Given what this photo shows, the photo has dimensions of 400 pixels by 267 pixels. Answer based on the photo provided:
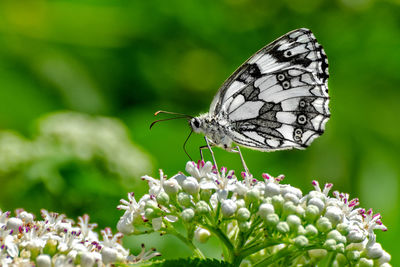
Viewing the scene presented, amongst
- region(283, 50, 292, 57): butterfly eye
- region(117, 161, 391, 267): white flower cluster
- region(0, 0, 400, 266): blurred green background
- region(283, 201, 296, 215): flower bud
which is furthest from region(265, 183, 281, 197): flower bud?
region(0, 0, 400, 266): blurred green background

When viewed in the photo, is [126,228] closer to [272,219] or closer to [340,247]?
[272,219]

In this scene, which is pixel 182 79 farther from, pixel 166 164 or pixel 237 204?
pixel 237 204

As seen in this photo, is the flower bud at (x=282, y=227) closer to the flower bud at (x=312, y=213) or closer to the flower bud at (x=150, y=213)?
the flower bud at (x=312, y=213)

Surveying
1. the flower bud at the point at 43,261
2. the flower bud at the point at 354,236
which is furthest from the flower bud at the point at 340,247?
the flower bud at the point at 43,261

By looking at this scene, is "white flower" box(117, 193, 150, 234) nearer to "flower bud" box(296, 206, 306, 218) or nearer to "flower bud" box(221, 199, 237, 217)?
"flower bud" box(221, 199, 237, 217)

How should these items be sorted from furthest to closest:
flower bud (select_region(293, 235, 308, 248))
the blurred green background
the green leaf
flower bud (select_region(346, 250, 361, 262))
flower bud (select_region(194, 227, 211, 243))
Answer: the blurred green background
flower bud (select_region(194, 227, 211, 243))
flower bud (select_region(346, 250, 361, 262))
flower bud (select_region(293, 235, 308, 248))
the green leaf

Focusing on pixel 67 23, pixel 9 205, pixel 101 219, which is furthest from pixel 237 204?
pixel 67 23

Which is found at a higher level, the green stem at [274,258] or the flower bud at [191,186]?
the flower bud at [191,186]
